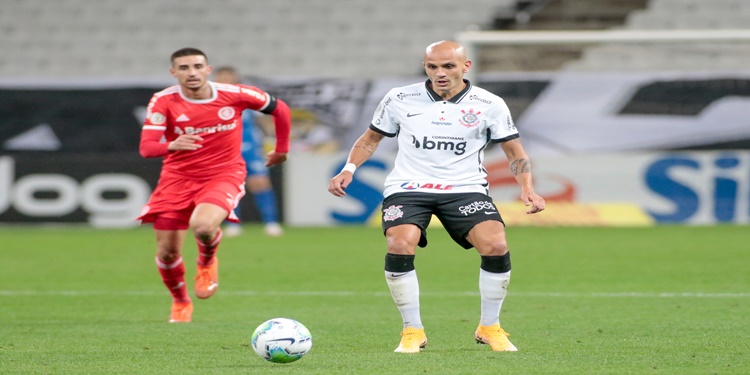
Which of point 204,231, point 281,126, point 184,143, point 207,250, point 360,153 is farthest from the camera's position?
point 281,126

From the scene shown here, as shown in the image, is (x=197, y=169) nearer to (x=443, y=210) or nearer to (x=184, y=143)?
(x=184, y=143)

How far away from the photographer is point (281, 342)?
6090 mm

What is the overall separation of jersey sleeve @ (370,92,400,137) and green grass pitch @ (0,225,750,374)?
118cm

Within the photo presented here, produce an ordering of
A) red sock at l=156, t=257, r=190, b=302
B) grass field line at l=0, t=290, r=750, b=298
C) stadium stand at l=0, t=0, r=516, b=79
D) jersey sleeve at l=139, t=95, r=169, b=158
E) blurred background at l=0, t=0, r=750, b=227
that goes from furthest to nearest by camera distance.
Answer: stadium stand at l=0, t=0, r=516, b=79 < blurred background at l=0, t=0, r=750, b=227 < grass field line at l=0, t=290, r=750, b=298 < red sock at l=156, t=257, r=190, b=302 < jersey sleeve at l=139, t=95, r=169, b=158

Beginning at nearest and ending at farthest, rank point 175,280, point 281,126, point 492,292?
1. point 492,292
2. point 175,280
3. point 281,126

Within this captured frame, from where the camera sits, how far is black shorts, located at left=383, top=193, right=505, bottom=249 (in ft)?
21.8

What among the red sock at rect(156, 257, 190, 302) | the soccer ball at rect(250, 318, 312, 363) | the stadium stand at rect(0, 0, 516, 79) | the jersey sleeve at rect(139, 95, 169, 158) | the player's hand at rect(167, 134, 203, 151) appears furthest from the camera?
the stadium stand at rect(0, 0, 516, 79)

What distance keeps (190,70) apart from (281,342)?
2.72 metres

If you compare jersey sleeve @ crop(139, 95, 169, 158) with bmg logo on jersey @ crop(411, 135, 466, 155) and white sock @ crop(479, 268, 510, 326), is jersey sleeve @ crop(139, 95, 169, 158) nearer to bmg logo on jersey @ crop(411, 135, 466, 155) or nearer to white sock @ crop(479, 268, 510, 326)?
bmg logo on jersey @ crop(411, 135, 466, 155)

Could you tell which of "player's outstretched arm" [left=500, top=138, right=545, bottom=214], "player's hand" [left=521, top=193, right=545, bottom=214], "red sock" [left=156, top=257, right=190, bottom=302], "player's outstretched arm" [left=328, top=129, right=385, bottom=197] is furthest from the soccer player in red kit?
"player's hand" [left=521, top=193, right=545, bottom=214]

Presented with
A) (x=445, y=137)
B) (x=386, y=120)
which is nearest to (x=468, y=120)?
(x=445, y=137)

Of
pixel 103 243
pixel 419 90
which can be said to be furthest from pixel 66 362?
pixel 103 243

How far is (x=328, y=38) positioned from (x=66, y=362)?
1576 centimetres

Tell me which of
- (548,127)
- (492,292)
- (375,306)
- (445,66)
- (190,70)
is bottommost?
(548,127)
